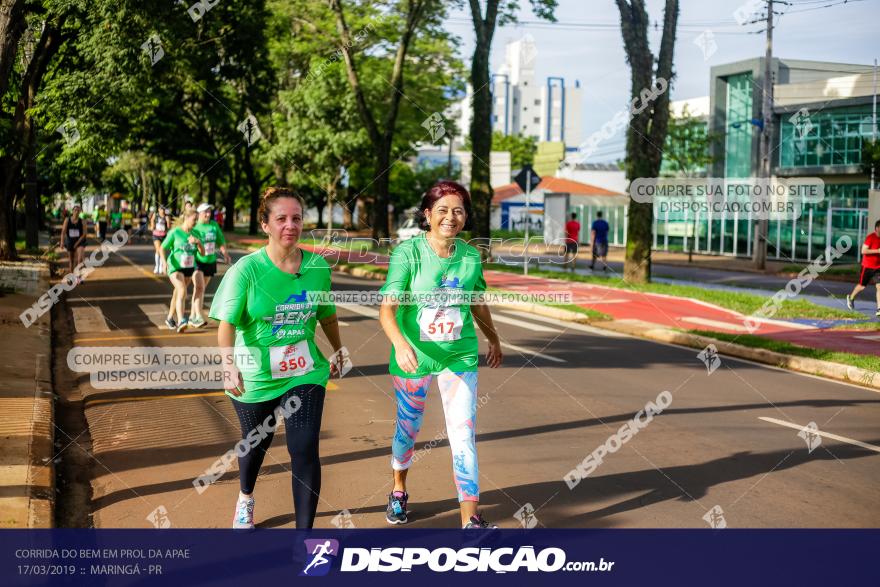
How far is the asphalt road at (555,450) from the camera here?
5.53m

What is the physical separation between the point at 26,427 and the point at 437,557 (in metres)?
4.20

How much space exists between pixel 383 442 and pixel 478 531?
8.50 feet

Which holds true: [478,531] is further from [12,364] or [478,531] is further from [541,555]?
[12,364]

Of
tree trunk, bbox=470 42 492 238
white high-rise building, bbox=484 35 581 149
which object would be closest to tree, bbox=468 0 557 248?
tree trunk, bbox=470 42 492 238

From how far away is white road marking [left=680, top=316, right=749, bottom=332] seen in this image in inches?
619

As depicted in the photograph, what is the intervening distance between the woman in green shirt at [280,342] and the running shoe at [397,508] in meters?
0.71

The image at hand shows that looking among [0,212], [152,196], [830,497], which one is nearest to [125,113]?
[0,212]

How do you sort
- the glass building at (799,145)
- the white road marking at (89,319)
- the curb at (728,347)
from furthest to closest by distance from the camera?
the glass building at (799,145) < the white road marking at (89,319) < the curb at (728,347)

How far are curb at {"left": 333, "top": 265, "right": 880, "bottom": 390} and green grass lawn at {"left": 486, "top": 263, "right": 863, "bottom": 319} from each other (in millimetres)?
3783

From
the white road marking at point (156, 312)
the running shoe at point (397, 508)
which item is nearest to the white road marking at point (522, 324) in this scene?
the white road marking at point (156, 312)

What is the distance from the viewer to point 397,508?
205 inches

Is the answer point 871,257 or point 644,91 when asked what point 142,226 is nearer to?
point 644,91

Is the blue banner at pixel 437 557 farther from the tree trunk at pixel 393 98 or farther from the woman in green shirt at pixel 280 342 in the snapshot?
the tree trunk at pixel 393 98

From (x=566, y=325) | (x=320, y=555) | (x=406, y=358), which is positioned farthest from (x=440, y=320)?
(x=566, y=325)
